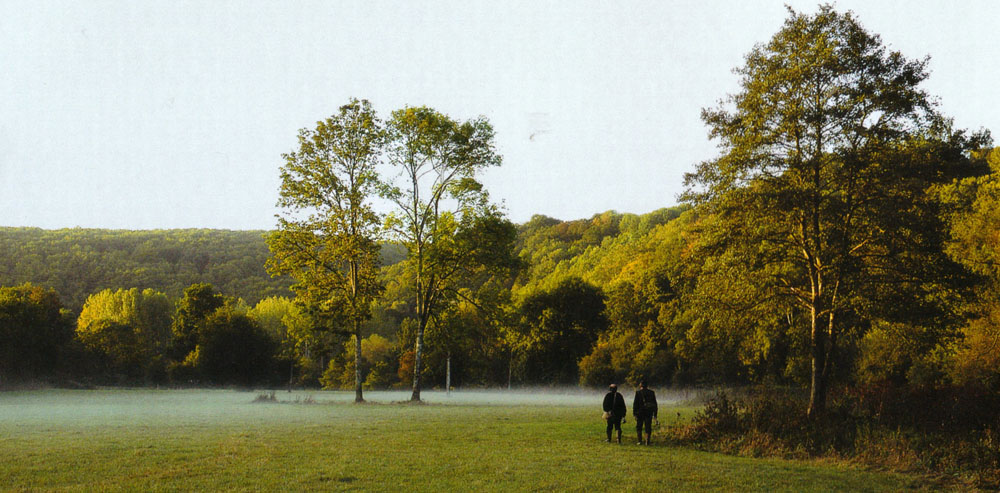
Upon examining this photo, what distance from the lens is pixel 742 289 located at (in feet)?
75.9

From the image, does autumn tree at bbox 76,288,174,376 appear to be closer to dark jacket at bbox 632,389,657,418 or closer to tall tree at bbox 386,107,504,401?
tall tree at bbox 386,107,504,401

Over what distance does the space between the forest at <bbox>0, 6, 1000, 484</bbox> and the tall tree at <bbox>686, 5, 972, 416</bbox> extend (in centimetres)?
8

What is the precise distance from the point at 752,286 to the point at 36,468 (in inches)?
823

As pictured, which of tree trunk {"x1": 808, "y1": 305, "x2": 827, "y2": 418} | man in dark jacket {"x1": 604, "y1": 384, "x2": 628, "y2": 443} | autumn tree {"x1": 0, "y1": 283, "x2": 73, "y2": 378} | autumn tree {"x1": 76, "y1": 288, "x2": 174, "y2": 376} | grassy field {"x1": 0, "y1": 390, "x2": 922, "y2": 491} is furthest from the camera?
autumn tree {"x1": 76, "y1": 288, "x2": 174, "y2": 376}

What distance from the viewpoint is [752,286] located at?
22891mm

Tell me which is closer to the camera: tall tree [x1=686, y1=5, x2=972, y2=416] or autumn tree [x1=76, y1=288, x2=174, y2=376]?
tall tree [x1=686, y1=5, x2=972, y2=416]

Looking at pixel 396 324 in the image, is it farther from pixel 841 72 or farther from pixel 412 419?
pixel 841 72

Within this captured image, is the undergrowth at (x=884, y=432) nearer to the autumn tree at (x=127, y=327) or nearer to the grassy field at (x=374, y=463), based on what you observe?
the grassy field at (x=374, y=463)

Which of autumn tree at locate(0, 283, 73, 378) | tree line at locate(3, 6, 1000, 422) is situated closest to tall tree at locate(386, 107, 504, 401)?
tree line at locate(3, 6, 1000, 422)

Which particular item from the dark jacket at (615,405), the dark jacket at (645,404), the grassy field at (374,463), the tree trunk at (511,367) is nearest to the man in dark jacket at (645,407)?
the dark jacket at (645,404)

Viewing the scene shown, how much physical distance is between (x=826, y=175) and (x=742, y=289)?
4873mm

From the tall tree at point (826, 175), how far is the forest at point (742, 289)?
76 mm

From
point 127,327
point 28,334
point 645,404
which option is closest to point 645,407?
point 645,404

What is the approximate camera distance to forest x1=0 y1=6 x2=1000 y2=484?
20703mm
